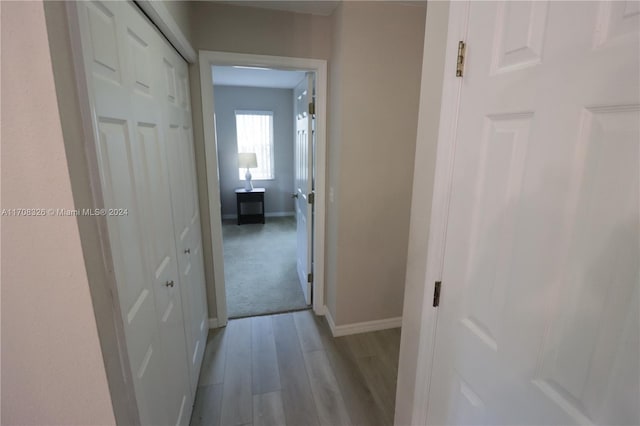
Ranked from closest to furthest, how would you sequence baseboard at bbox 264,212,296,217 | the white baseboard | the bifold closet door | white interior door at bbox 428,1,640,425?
white interior door at bbox 428,1,640,425
the bifold closet door
the white baseboard
baseboard at bbox 264,212,296,217

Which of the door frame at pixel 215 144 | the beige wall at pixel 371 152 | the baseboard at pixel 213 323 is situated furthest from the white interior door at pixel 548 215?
the baseboard at pixel 213 323

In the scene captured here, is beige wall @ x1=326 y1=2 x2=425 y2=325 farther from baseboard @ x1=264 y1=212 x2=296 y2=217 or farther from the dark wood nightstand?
baseboard @ x1=264 y1=212 x2=296 y2=217

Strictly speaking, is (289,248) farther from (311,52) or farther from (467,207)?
(467,207)

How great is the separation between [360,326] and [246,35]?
2.40 m

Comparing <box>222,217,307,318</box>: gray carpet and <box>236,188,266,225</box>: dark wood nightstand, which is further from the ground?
<box>236,188,266,225</box>: dark wood nightstand

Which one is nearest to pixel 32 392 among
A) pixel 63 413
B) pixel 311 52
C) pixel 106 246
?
pixel 63 413

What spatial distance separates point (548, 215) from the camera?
596mm

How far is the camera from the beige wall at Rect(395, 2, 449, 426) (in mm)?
921

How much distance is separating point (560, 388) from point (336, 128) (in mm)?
1815

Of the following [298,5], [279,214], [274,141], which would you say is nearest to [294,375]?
[298,5]

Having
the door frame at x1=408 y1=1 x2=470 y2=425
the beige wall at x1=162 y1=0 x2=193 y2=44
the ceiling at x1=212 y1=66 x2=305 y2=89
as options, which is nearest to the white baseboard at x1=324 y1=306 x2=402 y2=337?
the door frame at x1=408 y1=1 x2=470 y2=425

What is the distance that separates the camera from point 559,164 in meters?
0.57

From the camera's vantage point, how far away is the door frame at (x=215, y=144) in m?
2.02

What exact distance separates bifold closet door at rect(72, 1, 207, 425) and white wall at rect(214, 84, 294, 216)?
12.5 feet
